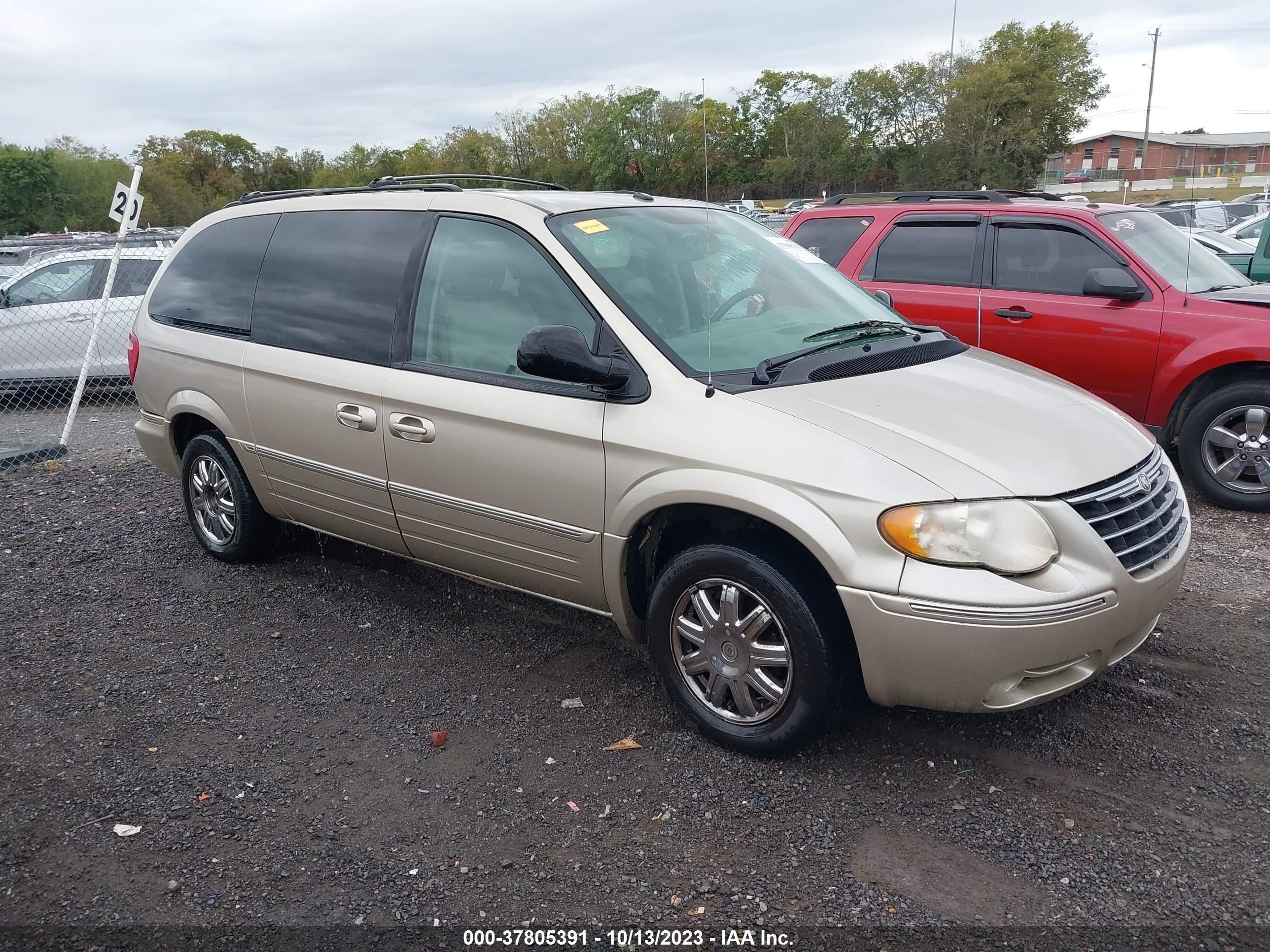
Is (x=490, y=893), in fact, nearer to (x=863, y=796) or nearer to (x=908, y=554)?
(x=863, y=796)

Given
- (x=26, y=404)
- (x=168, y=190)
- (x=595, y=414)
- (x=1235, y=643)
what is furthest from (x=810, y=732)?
(x=168, y=190)

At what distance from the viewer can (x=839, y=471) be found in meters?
2.98

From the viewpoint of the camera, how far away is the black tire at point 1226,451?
582 centimetres

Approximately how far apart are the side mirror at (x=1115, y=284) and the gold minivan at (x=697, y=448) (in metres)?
2.56

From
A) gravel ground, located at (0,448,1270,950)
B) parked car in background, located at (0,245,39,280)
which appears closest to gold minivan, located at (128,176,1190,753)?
gravel ground, located at (0,448,1270,950)

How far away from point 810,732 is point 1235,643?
7.24ft

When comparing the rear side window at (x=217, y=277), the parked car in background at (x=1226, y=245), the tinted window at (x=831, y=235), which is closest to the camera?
the rear side window at (x=217, y=277)

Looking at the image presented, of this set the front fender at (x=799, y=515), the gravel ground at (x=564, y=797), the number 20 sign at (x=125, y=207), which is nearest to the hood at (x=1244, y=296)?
the gravel ground at (x=564, y=797)

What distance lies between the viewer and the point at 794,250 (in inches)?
178

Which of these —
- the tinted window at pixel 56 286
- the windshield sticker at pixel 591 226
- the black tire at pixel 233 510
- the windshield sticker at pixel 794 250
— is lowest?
the black tire at pixel 233 510

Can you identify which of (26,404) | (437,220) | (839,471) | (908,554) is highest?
(437,220)

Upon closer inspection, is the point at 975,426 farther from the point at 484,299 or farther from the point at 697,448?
the point at 484,299

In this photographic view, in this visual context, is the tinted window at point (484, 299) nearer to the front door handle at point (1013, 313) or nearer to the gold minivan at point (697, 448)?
the gold minivan at point (697, 448)

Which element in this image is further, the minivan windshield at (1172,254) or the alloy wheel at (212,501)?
the minivan windshield at (1172,254)
